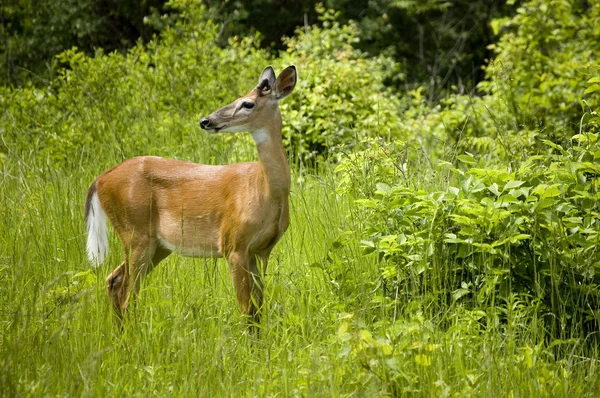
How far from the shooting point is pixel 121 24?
1559 cm

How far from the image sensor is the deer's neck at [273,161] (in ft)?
15.7

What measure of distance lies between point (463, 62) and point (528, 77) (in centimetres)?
744

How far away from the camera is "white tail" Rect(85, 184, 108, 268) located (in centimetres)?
509

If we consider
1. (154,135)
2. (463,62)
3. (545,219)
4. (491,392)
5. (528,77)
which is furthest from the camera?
(463,62)

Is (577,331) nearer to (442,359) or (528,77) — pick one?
(442,359)

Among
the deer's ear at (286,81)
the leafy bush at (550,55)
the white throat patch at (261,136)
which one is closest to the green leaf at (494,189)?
the white throat patch at (261,136)

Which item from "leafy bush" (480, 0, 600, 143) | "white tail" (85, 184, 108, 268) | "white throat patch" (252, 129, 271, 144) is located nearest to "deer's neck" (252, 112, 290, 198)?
"white throat patch" (252, 129, 271, 144)

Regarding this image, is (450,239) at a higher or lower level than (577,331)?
higher

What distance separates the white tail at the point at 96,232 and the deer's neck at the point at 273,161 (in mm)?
988

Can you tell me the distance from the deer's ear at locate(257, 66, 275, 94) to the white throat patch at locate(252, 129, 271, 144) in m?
0.23

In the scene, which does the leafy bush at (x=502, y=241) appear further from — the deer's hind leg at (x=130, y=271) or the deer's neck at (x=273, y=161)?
the deer's hind leg at (x=130, y=271)

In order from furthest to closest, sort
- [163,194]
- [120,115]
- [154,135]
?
[120,115] → [154,135] → [163,194]

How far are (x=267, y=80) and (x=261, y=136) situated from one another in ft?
1.12

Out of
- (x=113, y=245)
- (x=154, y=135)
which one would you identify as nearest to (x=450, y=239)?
(x=113, y=245)
